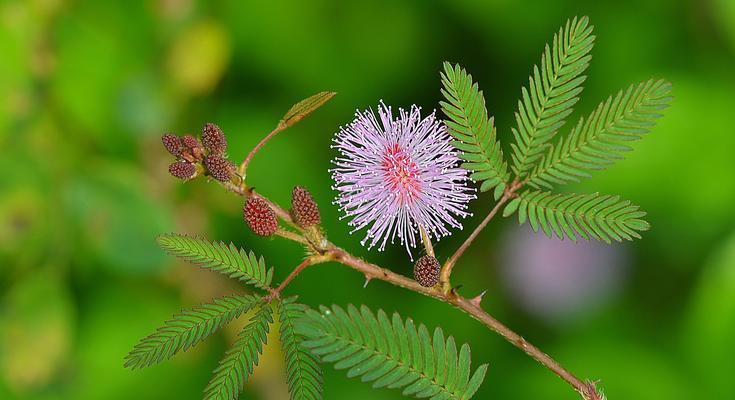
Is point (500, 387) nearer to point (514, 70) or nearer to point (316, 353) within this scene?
point (514, 70)

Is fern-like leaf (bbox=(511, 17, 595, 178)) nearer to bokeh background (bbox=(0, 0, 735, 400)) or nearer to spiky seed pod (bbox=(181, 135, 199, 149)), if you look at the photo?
spiky seed pod (bbox=(181, 135, 199, 149))

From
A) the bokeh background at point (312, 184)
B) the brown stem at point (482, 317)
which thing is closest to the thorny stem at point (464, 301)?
the brown stem at point (482, 317)

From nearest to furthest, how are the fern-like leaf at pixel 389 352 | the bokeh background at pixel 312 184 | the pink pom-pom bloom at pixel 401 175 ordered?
1. the fern-like leaf at pixel 389 352
2. the pink pom-pom bloom at pixel 401 175
3. the bokeh background at pixel 312 184

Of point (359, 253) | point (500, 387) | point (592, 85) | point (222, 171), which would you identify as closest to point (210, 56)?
point (359, 253)

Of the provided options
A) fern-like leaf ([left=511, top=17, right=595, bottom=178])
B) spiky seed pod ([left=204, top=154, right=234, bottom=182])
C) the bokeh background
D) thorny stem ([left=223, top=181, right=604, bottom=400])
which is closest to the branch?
thorny stem ([left=223, top=181, right=604, bottom=400])

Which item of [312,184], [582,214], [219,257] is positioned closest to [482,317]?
[582,214]

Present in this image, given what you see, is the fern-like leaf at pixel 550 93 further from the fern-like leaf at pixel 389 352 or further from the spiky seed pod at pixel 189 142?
the spiky seed pod at pixel 189 142

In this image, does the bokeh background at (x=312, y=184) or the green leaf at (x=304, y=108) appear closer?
the green leaf at (x=304, y=108)
